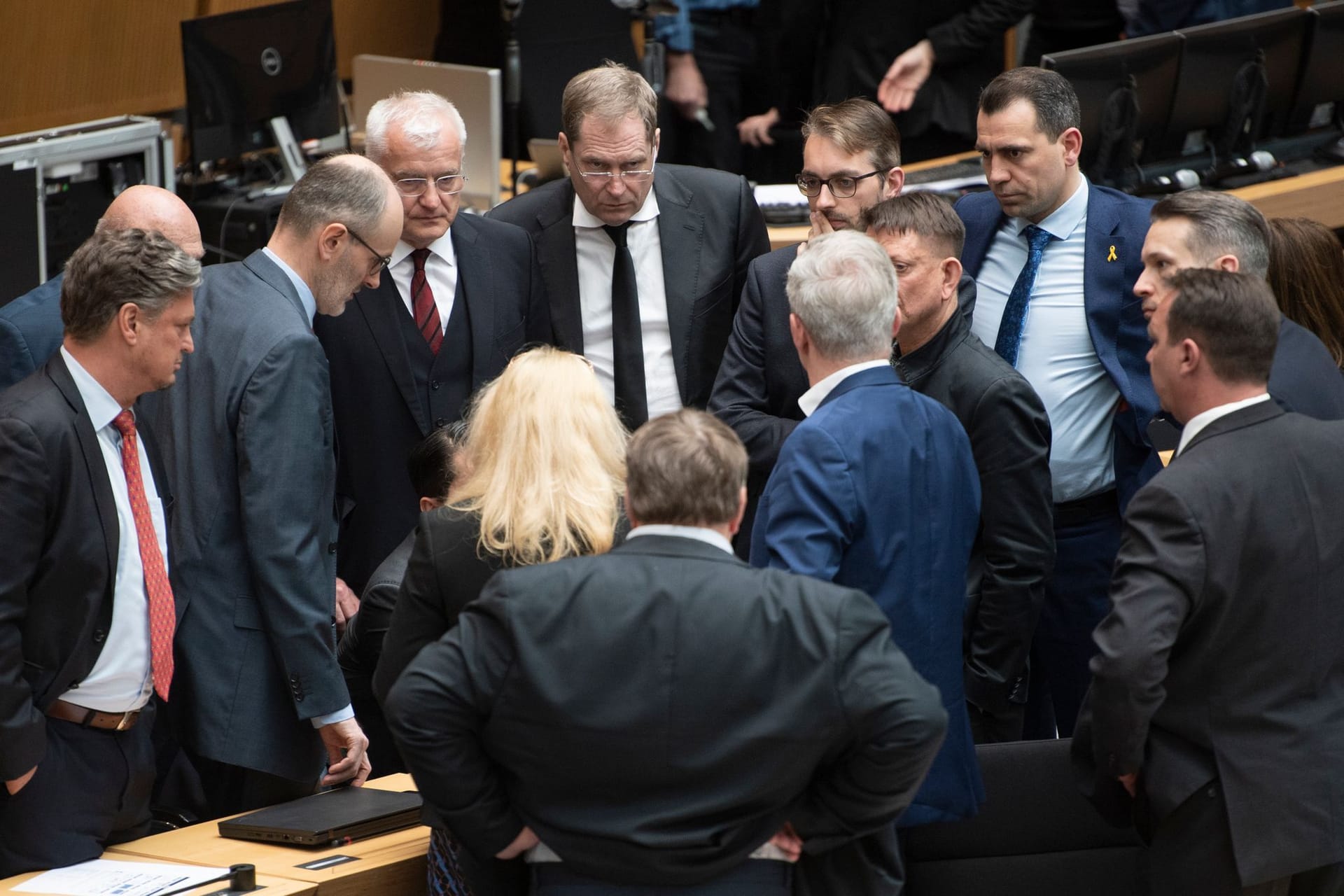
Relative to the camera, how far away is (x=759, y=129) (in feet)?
21.7

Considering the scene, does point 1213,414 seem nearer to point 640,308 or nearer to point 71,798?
point 640,308

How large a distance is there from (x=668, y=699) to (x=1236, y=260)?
1.59 m

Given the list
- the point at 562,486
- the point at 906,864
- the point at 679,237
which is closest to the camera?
the point at 562,486

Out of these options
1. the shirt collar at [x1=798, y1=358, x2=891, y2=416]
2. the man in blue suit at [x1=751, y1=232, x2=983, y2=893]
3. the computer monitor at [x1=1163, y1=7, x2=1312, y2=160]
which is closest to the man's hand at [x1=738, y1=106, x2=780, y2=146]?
the computer monitor at [x1=1163, y1=7, x2=1312, y2=160]

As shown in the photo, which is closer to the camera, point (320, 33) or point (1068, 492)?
point (1068, 492)

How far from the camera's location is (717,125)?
669 cm

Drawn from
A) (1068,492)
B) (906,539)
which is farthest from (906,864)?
(1068,492)

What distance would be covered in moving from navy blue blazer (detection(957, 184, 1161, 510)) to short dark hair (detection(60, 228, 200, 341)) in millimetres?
1914

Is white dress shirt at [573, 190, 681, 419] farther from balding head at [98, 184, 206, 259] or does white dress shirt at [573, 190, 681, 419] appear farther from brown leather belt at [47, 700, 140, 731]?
brown leather belt at [47, 700, 140, 731]

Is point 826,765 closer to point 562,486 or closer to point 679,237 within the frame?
point 562,486

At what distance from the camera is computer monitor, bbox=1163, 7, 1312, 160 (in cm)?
557

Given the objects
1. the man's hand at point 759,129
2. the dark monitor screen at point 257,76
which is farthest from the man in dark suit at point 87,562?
the man's hand at point 759,129

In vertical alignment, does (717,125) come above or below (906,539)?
above

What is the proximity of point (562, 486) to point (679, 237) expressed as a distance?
1.43 m
